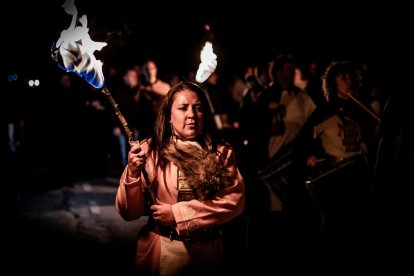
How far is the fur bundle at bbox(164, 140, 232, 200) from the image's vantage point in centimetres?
288

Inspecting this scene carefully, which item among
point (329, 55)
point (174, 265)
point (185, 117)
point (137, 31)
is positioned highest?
point (137, 31)

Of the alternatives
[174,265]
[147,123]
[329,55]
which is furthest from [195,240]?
[329,55]

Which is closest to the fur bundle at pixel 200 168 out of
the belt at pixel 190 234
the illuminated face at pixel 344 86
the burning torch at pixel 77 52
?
the belt at pixel 190 234

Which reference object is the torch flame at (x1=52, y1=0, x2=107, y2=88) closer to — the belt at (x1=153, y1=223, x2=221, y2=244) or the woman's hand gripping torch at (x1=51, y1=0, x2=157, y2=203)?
the woman's hand gripping torch at (x1=51, y1=0, x2=157, y2=203)

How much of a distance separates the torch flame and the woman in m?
0.61

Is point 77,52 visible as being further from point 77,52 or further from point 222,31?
point 222,31

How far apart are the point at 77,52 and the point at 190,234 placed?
4.20 feet

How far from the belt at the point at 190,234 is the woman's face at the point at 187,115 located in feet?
1.96

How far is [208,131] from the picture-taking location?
3160 millimetres

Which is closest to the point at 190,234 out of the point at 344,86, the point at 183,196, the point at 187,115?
the point at 183,196

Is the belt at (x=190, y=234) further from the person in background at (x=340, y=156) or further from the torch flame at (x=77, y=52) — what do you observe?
the person in background at (x=340, y=156)

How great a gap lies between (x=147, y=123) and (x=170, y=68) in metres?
11.0

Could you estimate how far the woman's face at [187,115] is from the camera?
9.77 ft

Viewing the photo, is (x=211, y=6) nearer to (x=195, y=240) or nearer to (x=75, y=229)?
(x=75, y=229)
